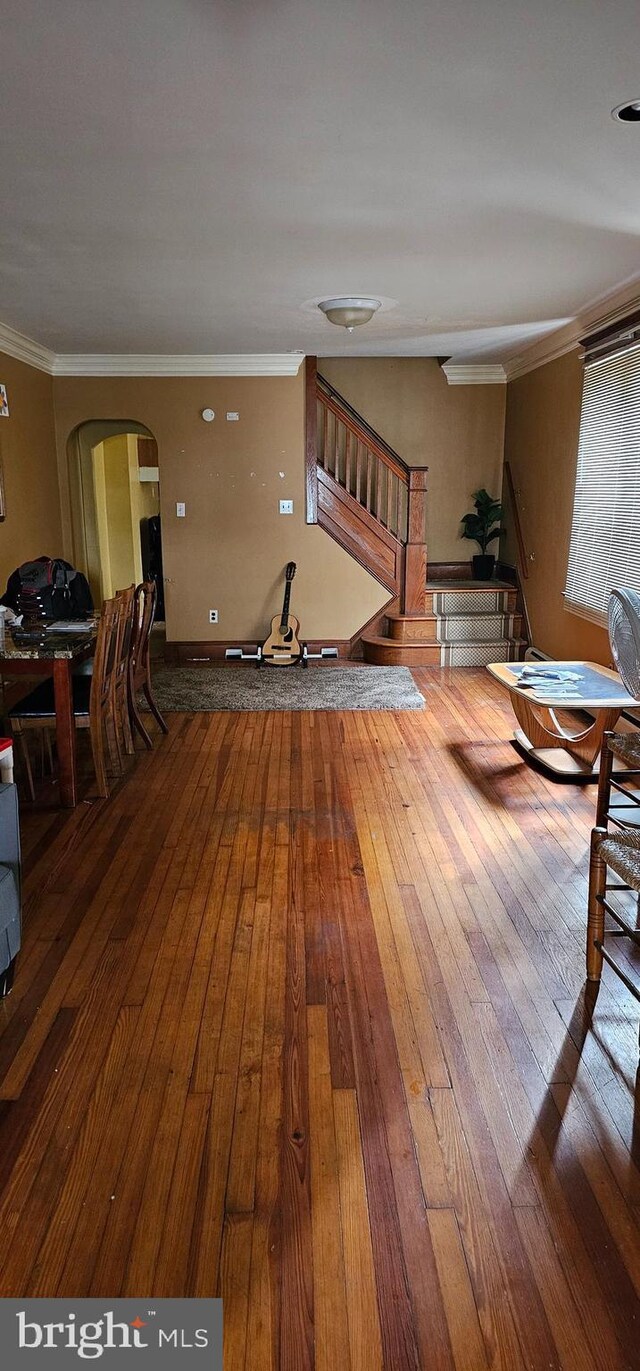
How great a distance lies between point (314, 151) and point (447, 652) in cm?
520

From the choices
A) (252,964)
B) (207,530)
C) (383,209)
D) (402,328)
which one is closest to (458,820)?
(252,964)

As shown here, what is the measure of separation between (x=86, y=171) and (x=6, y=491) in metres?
3.43

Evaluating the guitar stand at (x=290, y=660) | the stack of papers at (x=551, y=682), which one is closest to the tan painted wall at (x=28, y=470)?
the guitar stand at (x=290, y=660)

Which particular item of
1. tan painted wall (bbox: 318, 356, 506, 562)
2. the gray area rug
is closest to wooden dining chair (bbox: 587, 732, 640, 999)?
the gray area rug

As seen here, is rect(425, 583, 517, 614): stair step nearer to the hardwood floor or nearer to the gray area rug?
the gray area rug

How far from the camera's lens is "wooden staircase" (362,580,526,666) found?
301 inches

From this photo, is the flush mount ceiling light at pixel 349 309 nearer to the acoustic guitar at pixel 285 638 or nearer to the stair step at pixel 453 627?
the acoustic guitar at pixel 285 638

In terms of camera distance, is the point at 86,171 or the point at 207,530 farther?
the point at 207,530

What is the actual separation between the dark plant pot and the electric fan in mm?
5605

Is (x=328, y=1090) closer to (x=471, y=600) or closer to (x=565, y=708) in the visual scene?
(x=565, y=708)

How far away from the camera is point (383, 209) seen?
3.42 m

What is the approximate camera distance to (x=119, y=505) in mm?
9695

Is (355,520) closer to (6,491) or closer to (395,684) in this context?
(395,684)

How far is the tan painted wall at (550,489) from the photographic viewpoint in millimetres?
6211
